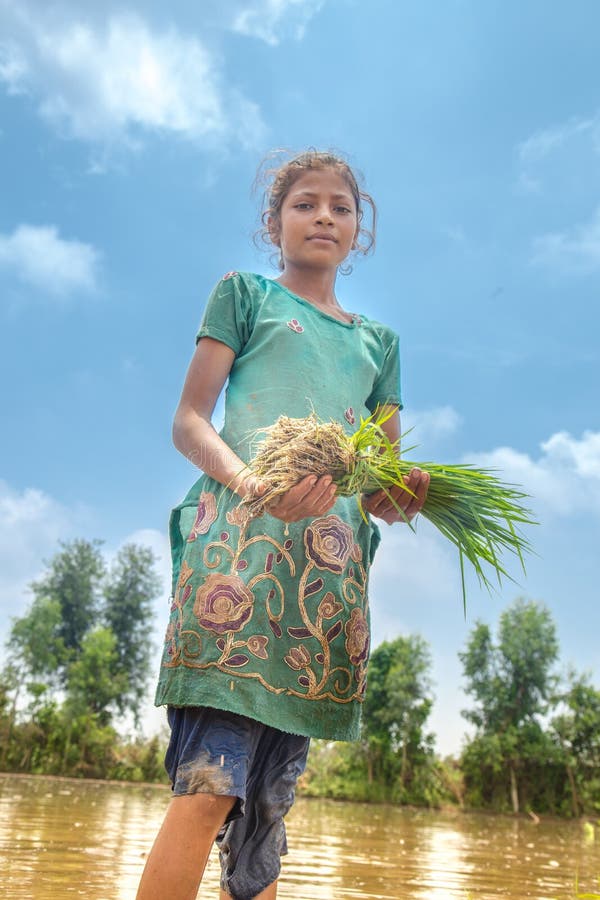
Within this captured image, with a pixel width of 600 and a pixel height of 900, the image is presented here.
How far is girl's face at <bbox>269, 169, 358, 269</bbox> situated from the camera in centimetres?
232

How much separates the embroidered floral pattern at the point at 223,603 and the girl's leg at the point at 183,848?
0.37m

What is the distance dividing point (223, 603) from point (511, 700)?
89.3ft

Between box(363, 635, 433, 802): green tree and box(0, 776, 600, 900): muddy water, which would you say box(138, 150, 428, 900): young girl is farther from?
box(363, 635, 433, 802): green tree

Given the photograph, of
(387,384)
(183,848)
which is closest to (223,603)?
(183,848)

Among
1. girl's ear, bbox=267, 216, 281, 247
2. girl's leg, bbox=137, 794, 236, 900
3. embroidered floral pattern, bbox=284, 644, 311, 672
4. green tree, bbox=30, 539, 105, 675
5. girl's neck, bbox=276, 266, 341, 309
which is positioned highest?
green tree, bbox=30, 539, 105, 675

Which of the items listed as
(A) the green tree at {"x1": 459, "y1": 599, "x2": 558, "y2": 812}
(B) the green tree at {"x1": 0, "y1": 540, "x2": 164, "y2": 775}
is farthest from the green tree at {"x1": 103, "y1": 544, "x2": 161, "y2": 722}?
(A) the green tree at {"x1": 459, "y1": 599, "x2": 558, "y2": 812}

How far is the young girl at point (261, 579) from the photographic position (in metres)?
1.69

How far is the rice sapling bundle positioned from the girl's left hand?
3 centimetres

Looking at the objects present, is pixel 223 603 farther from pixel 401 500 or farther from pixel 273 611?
pixel 401 500

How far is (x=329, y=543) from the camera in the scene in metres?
1.95

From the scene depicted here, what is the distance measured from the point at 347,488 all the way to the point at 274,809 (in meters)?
0.85

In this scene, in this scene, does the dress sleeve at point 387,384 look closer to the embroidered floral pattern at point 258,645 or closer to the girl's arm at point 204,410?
the girl's arm at point 204,410

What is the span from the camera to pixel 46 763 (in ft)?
80.3

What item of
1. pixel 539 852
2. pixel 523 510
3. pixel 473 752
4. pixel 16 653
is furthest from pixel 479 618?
pixel 523 510
